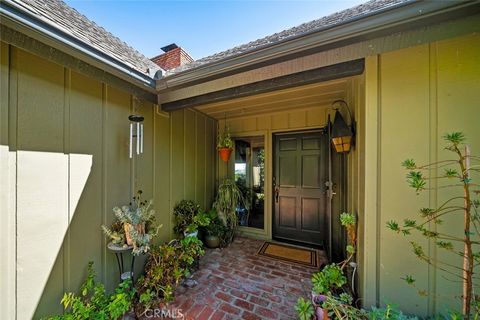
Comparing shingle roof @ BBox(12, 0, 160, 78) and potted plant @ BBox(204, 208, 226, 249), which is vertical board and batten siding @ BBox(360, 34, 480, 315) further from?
shingle roof @ BBox(12, 0, 160, 78)

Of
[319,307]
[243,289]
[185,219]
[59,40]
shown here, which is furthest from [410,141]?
[185,219]

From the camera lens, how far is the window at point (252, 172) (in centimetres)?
417

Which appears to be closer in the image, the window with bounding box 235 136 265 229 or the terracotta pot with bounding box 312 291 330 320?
the terracotta pot with bounding box 312 291 330 320

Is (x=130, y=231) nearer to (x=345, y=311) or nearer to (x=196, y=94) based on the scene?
(x=196, y=94)

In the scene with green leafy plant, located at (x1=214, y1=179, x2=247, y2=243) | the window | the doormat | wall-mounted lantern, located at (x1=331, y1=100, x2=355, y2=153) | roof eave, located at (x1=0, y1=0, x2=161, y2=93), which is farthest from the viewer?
the window

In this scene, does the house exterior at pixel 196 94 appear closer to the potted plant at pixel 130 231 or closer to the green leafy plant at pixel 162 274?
the potted plant at pixel 130 231

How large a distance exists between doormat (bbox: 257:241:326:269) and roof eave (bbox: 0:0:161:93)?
335 centimetres

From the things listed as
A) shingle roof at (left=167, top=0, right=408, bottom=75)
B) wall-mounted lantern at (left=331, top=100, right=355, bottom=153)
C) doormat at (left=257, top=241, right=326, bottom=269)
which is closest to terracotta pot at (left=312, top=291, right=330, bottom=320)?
doormat at (left=257, top=241, right=326, bottom=269)

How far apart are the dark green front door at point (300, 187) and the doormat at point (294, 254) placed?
0.28 metres

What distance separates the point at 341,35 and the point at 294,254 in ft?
10.5

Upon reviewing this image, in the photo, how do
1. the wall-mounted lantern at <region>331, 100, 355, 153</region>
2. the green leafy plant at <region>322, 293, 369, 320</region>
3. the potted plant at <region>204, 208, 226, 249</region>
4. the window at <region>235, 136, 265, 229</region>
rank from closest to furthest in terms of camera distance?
the green leafy plant at <region>322, 293, 369, 320</region> → the wall-mounted lantern at <region>331, 100, 355, 153</region> → the potted plant at <region>204, 208, 226, 249</region> → the window at <region>235, 136, 265, 229</region>

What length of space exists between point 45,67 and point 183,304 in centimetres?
273

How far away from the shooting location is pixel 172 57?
13.9 feet

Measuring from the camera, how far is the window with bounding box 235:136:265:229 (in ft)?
13.7
